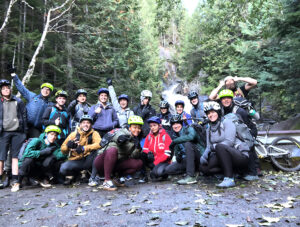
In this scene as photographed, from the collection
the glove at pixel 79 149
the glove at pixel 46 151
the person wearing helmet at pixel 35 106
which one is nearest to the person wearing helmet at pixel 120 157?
the glove at pixel 79 149

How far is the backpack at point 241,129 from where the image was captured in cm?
554

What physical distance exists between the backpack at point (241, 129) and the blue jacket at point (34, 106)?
4.92 metres

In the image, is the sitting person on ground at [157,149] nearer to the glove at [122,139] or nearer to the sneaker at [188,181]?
the sneaker at [188,181]

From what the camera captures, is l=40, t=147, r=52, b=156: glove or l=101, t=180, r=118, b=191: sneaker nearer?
l=101, t=180, r=118, b=191: sneaker

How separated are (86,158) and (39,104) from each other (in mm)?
2093

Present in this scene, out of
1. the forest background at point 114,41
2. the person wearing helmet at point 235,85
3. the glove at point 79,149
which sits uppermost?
the forest background at point 114,41

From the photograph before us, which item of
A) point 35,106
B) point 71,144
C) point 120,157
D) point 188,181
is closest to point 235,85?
point 188,181

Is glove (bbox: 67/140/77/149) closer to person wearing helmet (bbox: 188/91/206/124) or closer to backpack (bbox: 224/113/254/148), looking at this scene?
person wearing helmet (bbox: 188/91/206/124)

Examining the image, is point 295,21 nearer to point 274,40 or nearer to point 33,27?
point 274,40

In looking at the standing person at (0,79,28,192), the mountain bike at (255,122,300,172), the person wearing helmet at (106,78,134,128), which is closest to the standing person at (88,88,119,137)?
the person wearing helmet at (106,78,134,128)

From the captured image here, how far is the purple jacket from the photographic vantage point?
6871 mm

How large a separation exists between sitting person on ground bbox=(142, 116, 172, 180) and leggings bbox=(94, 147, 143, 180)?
13.3 inches

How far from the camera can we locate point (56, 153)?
643 centimetres

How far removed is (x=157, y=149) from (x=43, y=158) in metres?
2.90
